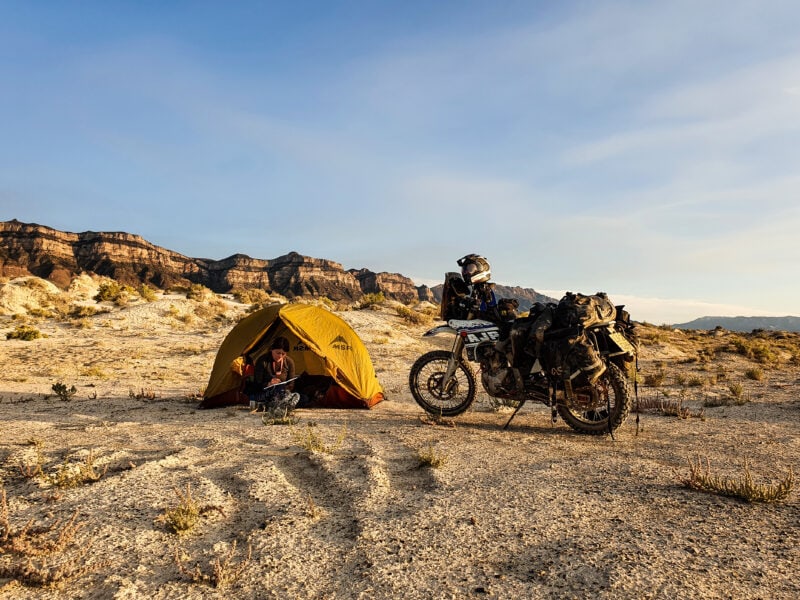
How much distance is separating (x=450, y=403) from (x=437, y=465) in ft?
9.43

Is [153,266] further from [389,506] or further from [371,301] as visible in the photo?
[389,506]

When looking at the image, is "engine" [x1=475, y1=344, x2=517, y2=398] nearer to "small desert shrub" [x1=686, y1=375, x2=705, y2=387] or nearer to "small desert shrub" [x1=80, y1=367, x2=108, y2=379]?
"small desert shrub" [x1=686, y1=375, x2=705, y2=387]

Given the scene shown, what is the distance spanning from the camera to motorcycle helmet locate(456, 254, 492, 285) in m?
7.42

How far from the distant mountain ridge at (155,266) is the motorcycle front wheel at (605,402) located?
7321 cm

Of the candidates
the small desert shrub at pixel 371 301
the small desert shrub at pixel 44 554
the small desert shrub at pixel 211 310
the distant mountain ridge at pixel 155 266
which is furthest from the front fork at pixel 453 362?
the distant mountain ridge at pixel 155 266

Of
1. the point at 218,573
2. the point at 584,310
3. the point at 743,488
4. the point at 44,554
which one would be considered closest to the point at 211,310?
the point at 584,310

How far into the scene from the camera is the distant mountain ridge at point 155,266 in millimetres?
86188

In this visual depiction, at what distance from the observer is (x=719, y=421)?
7.48 m

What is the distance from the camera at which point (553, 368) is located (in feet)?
20.6

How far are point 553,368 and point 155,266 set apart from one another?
115 meters

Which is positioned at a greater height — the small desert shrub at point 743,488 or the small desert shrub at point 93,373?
the small desert shrub at point 743,488

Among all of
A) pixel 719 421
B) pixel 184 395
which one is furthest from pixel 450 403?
pixel 184 395

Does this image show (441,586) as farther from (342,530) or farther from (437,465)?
(437,465)

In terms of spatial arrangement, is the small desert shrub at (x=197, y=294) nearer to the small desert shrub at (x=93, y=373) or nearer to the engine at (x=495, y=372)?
the small desert shrub at (x=93, y=373)
